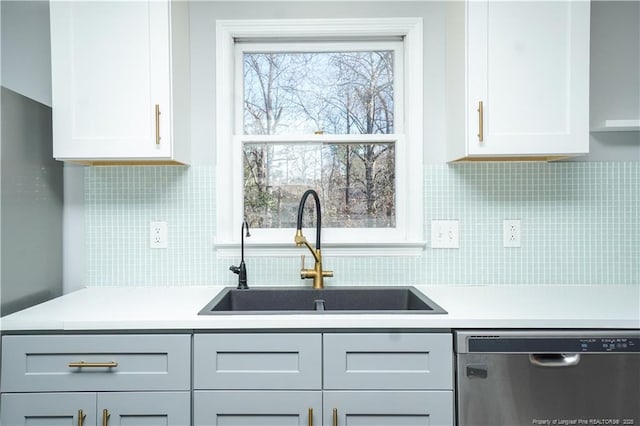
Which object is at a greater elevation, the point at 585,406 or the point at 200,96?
the point at 200,96

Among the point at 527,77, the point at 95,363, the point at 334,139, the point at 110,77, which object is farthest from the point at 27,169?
the point at 527,77

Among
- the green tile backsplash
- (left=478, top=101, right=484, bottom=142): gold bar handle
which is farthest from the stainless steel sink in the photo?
(left=478, top=101, right=484, bottom=142): gold bar handle

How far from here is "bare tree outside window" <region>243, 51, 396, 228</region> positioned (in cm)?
197

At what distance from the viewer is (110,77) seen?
5.20 feet

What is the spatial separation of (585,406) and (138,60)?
2066 mm

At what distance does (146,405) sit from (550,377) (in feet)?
4.42

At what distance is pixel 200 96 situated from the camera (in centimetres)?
190

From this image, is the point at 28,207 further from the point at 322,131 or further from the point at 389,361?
the point at 389,361

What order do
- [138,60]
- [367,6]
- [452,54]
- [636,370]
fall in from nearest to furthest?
[636,370] < [138,60] < [452,54] < [367,6]

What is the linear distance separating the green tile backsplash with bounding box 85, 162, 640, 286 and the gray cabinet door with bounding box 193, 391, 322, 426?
65 centimetres

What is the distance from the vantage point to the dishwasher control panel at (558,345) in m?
1.29

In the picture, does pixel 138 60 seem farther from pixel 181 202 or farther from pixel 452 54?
pixel 452 54

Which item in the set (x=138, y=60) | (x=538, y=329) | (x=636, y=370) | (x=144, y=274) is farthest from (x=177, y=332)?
(x=636, y=370)

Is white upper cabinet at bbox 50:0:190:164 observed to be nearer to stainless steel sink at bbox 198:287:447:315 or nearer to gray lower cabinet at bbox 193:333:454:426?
stainless steel sink at bbox 198:287:447:315
